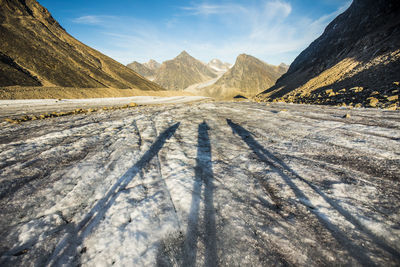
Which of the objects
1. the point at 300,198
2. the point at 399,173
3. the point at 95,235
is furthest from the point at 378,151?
the point at 95,235

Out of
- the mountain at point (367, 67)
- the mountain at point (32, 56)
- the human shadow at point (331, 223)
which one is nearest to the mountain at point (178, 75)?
the mountain at point (32, 56)

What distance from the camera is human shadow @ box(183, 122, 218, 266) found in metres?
1.42

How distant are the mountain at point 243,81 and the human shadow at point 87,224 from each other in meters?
101

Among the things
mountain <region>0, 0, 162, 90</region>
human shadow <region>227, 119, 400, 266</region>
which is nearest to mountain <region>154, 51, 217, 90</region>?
mountain <region>0, 0, 162, 90</region>

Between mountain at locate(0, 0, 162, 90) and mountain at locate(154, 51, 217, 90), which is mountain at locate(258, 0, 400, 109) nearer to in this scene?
mountain at locate(0, 0, 162, 90)

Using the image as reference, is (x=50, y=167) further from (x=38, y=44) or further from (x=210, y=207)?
(x=38, y=44)

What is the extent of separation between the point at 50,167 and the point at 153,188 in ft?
6.82

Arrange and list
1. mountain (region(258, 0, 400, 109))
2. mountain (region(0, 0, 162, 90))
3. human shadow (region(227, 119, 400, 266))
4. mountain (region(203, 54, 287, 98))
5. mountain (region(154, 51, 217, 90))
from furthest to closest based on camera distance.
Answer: mountain (region(154, 51, 217, 90)) → mountain (region(203, 54, 287, 98)) → mountain (region(0, 0, 162, 90)) → mountain (region(258, 0, 400, 109)) → human shadow (region(227, 119, 400, 266))

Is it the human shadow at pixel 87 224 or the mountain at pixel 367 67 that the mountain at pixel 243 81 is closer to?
the mountain at pixel 367 67

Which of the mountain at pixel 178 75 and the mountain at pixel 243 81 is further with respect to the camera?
the mountain at pixel 178 75

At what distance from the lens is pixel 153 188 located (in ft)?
7.43

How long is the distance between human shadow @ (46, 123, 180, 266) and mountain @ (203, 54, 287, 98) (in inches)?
3993

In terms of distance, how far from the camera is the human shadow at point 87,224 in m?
1.43

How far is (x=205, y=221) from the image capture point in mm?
1739
